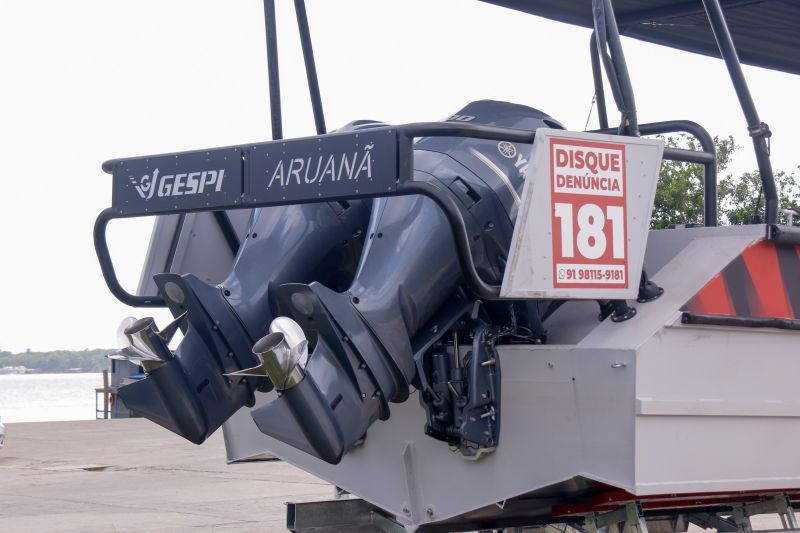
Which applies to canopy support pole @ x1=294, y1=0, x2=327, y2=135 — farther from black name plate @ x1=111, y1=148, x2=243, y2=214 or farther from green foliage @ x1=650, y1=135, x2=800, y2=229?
green foliage @ x1=650, y1=135, x2=800, y2=229

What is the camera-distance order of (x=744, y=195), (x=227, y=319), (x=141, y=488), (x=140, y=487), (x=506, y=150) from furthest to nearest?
1. (x=140, y=487)
2. (x=141, y=488)
3. (x=744, y=195)
4. (x=506, y=150)
5. (x=227, y=319)

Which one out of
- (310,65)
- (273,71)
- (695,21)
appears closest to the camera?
(273,71)

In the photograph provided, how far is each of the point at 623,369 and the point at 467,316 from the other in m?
0.71

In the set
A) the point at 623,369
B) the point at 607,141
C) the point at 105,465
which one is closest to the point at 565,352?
the point at 623,369

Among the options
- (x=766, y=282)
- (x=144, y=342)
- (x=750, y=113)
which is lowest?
(x=144, y=342)

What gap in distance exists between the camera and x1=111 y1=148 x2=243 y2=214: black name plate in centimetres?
453

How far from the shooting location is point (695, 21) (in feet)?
20.4

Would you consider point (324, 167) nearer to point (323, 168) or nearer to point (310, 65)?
point (323, 168)

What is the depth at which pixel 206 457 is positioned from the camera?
14.9 metres

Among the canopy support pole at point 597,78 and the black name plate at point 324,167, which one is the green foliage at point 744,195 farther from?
the black name plate at point 324,167

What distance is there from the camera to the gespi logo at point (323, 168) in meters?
4.19

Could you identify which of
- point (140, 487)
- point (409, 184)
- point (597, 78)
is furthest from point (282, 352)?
point (140, 487)

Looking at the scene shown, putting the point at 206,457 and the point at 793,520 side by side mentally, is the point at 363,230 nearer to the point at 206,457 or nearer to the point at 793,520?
the point at 793,520

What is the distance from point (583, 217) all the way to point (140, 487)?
28.2 ft
